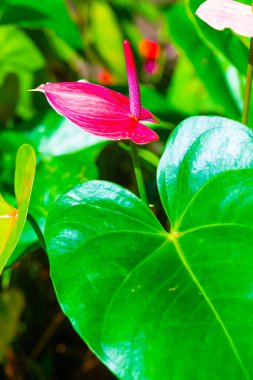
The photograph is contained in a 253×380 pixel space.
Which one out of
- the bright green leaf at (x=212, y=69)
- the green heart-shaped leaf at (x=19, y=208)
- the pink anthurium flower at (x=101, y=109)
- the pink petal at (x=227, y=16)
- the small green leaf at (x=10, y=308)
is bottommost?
the small green leaf at (x=10, y=308)

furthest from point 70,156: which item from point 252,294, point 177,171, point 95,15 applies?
point 95,15

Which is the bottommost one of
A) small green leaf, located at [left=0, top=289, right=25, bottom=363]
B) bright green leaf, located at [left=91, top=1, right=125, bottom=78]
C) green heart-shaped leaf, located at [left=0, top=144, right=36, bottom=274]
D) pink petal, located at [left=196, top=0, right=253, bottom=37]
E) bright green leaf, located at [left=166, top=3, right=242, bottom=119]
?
small green leaf, located at [left=0, top=289, right=25, bottom=363]

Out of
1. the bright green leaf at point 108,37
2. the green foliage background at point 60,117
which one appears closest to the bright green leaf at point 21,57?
the green foliage background at point 60,117

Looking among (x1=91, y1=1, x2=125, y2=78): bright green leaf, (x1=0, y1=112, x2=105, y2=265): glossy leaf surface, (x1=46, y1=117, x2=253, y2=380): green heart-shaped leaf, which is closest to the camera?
(x1=46, y1=117, x2=253, y2=380): green heart-shaped leaf

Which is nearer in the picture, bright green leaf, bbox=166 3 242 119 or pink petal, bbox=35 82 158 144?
pink petal, bbox=35 82 158 144

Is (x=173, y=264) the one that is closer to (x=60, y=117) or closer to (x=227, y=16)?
(x=227, y=16)

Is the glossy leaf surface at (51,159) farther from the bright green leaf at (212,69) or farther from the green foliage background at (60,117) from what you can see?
the bright green leaf at (212,69)

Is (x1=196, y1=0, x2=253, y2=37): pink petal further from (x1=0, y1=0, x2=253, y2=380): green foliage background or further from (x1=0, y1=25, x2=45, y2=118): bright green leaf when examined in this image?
(x1=0, y1=25, x2=45, y2=118): bright green leaf

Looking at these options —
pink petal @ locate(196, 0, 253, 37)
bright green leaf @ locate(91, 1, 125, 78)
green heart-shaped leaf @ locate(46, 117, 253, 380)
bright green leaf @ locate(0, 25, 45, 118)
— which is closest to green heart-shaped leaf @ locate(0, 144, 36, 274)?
green heart-shaped leaf @ locate(46, 117, 253, 380)
